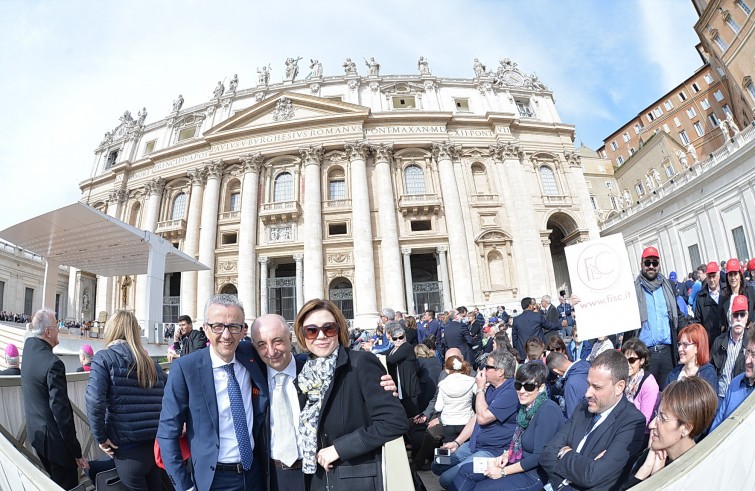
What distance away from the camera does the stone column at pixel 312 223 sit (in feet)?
80.4

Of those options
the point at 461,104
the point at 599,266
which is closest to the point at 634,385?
→ the point at 599,266

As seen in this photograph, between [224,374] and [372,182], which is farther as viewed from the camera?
[372,182]

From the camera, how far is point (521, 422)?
12.3 ft

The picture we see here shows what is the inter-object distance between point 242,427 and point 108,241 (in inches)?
613

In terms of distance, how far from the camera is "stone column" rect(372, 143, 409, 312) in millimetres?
24500

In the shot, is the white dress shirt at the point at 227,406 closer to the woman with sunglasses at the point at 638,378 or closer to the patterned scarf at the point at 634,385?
the woman with sunglasses at the point at 638,378

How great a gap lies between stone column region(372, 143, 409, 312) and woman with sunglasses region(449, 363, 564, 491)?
20.1 metres

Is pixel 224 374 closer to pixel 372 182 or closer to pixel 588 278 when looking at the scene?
pixel 588 278

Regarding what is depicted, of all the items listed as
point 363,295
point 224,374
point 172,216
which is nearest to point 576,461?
point 224,374

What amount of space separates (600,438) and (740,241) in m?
23.3

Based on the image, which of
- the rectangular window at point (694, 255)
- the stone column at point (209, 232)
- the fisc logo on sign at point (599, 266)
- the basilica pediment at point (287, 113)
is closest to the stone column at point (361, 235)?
the basilica pediment at point (287, 113)

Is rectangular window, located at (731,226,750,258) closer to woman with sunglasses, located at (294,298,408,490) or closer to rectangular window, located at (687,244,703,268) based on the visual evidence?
→ rectangular window, located at (687,244,703,268)

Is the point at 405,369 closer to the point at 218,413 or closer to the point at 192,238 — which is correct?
the point at 218,413

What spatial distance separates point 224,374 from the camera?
8.01 feet
